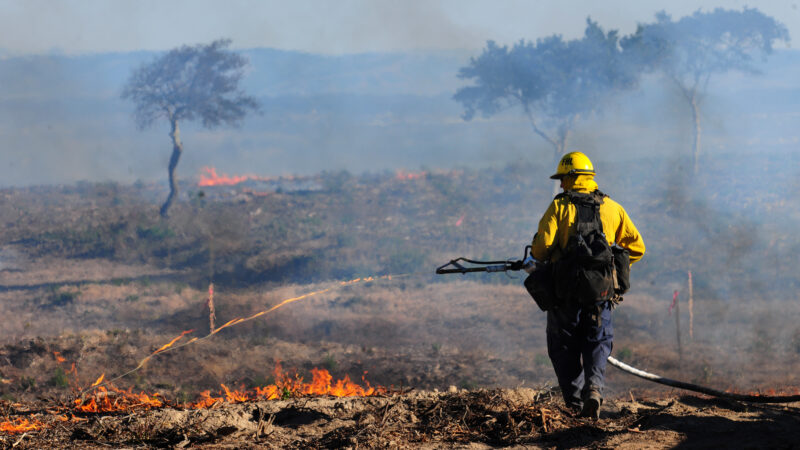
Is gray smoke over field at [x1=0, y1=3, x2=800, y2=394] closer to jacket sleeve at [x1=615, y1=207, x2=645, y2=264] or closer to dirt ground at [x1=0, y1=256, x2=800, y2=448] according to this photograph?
dirt ground at [x1=0, y1=256, x2=800, y2=448]

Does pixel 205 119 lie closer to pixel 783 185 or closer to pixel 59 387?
pixel 59 387

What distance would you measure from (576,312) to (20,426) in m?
4.12

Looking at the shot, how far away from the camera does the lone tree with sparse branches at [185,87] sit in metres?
29.5

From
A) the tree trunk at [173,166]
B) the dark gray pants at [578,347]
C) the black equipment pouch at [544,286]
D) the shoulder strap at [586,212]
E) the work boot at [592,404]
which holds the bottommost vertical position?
the work boot at [592,404]

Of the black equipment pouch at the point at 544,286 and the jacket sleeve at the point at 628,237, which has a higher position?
the jacket sleeve at the point at 628,237

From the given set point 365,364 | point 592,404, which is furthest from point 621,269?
point 365,364

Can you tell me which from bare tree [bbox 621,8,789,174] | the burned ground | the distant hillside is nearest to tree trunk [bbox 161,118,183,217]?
the burned ground

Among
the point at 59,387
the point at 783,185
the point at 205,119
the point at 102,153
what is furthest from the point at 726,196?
the point at 102,153

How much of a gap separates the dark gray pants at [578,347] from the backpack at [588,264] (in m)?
0.16

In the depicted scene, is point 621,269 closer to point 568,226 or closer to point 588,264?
point 588,264

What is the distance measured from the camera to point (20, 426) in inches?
189

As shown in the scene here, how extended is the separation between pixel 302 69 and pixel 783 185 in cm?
9009

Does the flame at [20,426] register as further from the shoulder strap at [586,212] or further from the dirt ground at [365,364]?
the shoulder strap at [586,212]

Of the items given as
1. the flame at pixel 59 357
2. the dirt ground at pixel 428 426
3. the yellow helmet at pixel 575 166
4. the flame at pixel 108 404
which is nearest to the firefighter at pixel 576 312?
the yellow helmet at pixel 575 166
